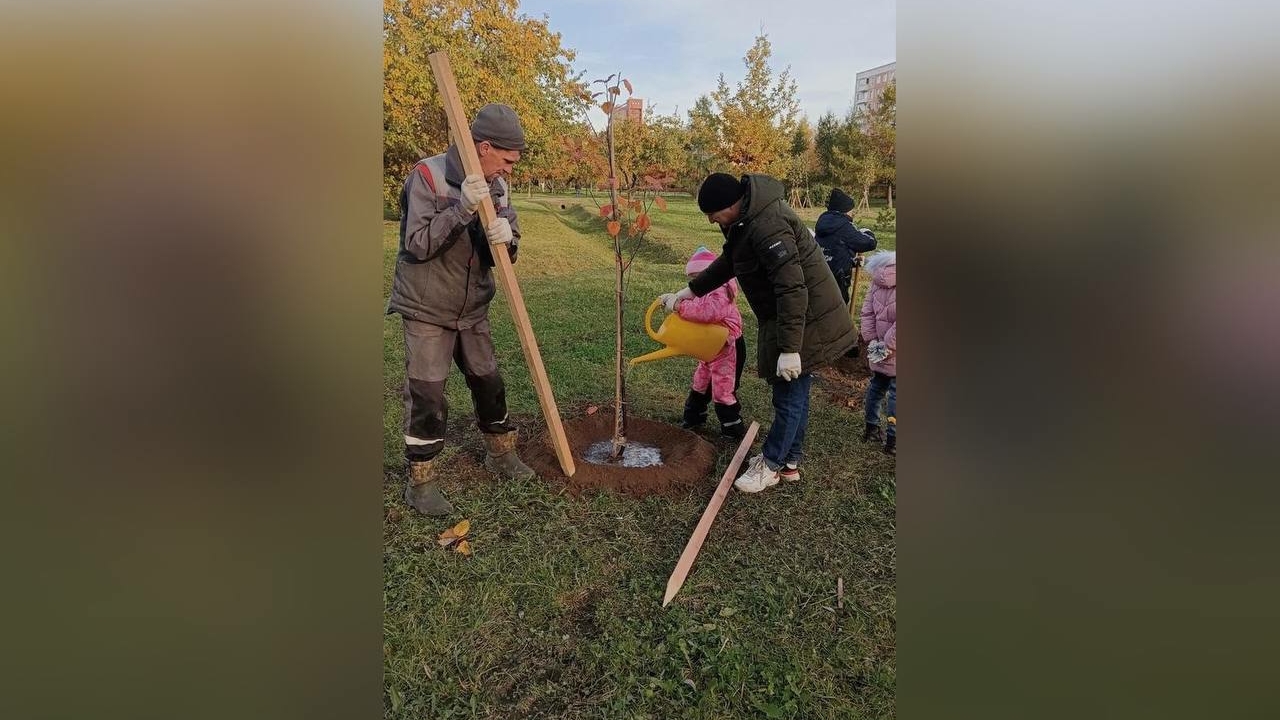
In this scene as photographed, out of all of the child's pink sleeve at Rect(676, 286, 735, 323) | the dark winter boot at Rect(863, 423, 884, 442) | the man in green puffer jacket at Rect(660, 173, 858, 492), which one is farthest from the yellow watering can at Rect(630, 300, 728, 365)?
the dark winter boot at Rect(863, 423, 884, 442)

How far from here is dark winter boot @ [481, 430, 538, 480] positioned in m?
3.90

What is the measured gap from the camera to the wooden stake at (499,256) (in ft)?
7.57

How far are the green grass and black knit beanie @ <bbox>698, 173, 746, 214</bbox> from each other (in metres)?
1.74

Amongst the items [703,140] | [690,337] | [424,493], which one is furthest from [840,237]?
[703,140]

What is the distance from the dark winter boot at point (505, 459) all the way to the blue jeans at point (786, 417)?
159cm

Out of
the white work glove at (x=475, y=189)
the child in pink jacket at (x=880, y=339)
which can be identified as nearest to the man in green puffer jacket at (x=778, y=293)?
the child in pink jacket at (x=880, y=339)

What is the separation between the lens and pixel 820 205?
62.8 ft

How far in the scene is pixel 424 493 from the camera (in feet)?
11.5

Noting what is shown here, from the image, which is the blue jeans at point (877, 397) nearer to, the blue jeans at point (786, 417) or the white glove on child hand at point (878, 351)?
the white glove on child hand at point (878, 351)

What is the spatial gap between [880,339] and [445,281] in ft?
10.3
